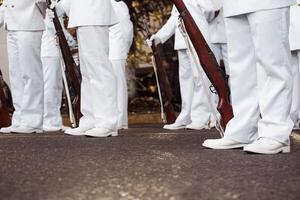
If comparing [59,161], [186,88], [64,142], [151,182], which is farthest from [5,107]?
[151,182]

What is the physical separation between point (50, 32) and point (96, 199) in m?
5.58

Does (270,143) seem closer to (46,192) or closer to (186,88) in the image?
(46,192)

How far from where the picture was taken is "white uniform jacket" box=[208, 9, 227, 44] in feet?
23.5

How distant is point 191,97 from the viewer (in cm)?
754

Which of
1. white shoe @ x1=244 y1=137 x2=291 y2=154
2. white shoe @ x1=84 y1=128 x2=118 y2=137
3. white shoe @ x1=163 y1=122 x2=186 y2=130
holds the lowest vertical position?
white shoe @ x1=163 y1=122 x2=186 y2=130

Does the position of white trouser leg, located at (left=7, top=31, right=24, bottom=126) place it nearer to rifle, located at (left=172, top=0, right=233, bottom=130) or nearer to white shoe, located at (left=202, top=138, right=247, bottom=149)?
rifle, located at (left=172, top=0, right=233, bottom=130)

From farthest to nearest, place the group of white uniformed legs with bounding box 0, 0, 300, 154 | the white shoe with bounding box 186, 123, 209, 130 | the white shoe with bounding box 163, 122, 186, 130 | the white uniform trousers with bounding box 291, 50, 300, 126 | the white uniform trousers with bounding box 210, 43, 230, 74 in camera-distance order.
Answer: the white shoe with bounding box 163, 122, 186, 130 < the white uniform trousers with bounding box 210, 43, 230, 74 < the white shoe with bounding box 186, 123, 209, 130 < the white uniform trousers with bounding box 291, 50, 300, 126 < the group of white uniformed legs with bounding box 0, 0, 300, 154

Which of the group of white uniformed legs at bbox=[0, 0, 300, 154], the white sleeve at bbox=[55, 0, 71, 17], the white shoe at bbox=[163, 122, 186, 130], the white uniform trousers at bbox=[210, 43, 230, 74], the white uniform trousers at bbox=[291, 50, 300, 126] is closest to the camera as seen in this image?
the group of white uniformed legs at bbox=[0, 0, 300, 154]

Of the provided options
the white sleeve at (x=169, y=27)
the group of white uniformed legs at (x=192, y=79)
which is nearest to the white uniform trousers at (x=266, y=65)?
the group of white uniformed legs at (x=192, y=79)

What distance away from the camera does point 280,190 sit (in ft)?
8.09

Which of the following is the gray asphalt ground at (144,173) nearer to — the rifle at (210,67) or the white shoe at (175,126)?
the rifle at (210,67)

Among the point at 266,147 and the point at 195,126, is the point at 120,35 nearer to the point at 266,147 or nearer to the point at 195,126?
the point at 195,126

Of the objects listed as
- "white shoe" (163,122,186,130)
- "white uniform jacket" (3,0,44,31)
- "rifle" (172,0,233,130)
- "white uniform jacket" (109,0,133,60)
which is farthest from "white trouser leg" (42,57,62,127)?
"rifle" (172,0,233,130)

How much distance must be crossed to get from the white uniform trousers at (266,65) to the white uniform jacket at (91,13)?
157cm
